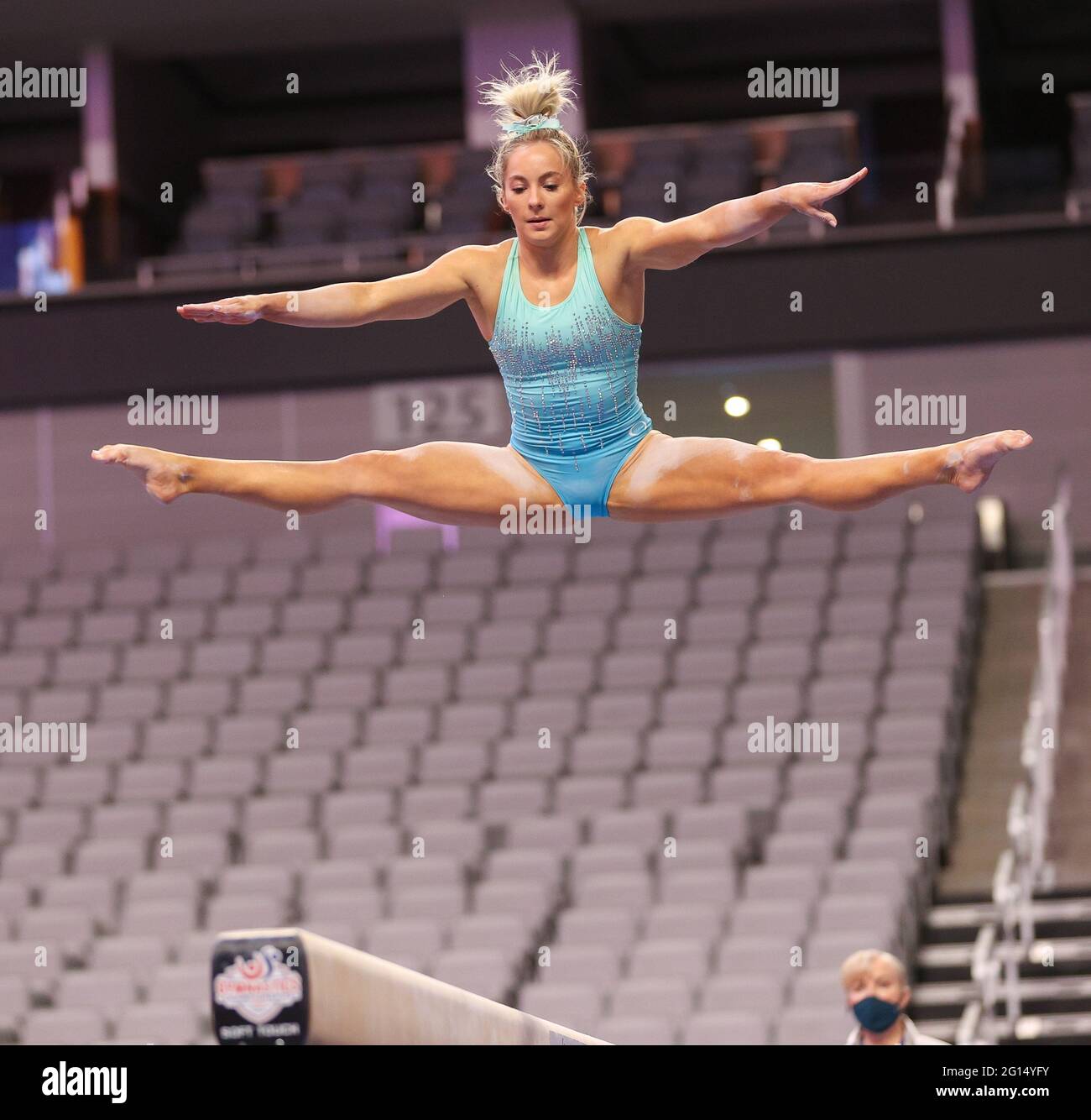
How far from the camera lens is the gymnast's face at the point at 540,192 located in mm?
4340

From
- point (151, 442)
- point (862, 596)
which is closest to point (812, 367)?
point (862, 596)

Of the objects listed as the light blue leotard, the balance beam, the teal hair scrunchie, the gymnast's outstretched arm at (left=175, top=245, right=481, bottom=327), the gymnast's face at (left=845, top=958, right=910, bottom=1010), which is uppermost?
the teal hair scrunchie

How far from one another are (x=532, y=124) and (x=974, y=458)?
1.17 meters

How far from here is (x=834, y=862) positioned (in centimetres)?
957

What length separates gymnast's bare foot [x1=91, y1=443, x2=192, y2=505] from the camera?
4.44 metres

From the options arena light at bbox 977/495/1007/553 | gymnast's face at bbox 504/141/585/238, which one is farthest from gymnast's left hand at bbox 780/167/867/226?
arena light at bbox 977/495/1007/553

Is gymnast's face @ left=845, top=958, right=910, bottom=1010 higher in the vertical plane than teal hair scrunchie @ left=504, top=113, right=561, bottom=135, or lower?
lower

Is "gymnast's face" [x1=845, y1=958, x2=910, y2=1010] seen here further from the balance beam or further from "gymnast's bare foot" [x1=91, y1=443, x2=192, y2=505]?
"gymnast's bare foot" [x1=91, y1=443, x2=192, y2=505]

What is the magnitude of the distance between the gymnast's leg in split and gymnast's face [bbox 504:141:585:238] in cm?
54

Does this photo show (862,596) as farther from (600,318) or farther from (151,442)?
(600,318)

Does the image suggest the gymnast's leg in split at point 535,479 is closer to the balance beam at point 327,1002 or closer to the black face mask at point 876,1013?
the balance beam at point 327,1002

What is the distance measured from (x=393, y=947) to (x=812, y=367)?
675cm

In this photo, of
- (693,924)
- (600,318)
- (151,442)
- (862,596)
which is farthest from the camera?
(151,442)

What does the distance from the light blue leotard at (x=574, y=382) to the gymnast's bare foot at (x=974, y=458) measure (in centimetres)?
68
